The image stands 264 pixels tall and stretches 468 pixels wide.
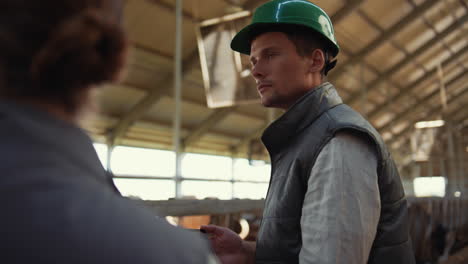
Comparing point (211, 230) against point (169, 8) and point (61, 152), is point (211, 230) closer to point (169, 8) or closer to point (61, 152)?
point (61, 152)

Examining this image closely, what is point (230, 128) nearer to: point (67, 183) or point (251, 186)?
point (251, 186)

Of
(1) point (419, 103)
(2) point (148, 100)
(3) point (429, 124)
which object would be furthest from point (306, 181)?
(1) point (419, 103)

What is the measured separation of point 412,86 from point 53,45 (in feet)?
56.7

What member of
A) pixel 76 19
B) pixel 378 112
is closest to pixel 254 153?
pixel 378 112

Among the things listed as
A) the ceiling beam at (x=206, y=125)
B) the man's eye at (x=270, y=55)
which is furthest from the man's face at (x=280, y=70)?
the ceiling beam at (x=206, y=125)

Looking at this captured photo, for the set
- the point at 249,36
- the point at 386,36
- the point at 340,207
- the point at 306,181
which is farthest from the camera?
the point at 386,36

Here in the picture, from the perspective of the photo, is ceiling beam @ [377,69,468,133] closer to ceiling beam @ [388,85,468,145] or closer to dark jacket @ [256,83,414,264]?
ceiling beam @ [388,85,468,145]

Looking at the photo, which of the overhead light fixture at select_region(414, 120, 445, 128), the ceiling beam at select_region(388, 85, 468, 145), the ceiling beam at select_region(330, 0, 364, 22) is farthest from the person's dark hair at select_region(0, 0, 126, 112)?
the ceiling beam at select_region(388, 85, 468, 145)

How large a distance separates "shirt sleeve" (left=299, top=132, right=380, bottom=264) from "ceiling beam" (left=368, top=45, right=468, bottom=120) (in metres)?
15.1

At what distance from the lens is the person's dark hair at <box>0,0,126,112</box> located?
0.43 m

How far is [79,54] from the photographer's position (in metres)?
0.46

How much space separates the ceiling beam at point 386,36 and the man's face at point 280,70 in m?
11.7

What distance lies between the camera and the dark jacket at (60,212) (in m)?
0.38

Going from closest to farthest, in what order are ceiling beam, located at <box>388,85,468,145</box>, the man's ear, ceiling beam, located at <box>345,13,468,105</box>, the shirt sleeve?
the shirt sleeve, the man's ear, ceiling beam, located at <box>345,13,468,105</box>, ceiling beam, located at <box>388,85,468,145</box>
